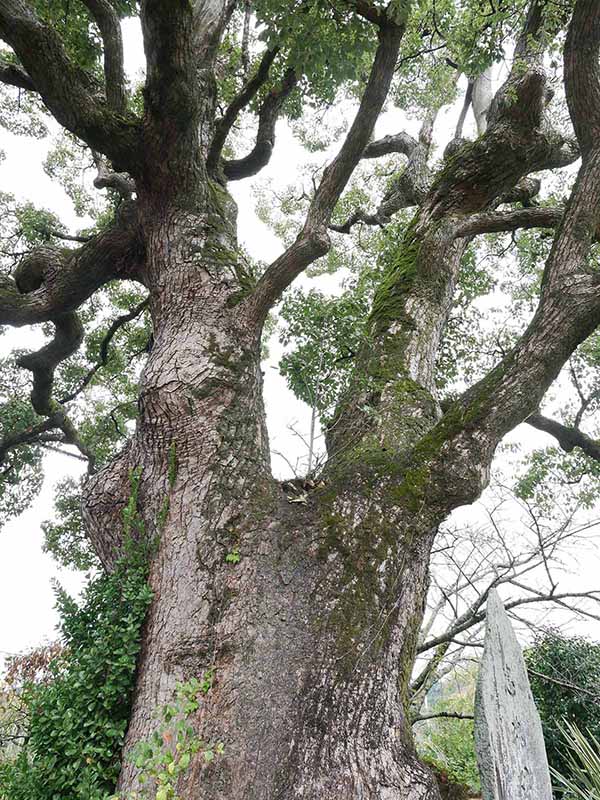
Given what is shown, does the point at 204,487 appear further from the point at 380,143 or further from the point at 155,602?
the point at 380,143

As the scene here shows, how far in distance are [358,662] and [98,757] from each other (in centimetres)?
109

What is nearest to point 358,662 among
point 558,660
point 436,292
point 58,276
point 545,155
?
point 436,292

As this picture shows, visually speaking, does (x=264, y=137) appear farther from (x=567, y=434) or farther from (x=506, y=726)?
(x=506, y=726)

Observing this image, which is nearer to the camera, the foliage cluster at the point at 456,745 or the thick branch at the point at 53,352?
the thick branch at the point at 53,352

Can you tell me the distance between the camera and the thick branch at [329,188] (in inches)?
115

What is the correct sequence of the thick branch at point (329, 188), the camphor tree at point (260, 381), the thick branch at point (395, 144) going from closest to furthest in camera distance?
1. the camphor tree at point (260, 381)
2. the thick branch at point (329, 188)
3. the thick branch at point (395, 144)

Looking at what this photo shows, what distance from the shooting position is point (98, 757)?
76.7 inches

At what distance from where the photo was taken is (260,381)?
3018 millimetres

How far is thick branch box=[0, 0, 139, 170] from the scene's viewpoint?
9.60 ft

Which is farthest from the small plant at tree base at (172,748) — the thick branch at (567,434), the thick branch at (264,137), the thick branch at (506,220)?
the thick branch at (264,137)

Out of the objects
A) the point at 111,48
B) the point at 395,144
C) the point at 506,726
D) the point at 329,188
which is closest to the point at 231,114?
the point at 111,48

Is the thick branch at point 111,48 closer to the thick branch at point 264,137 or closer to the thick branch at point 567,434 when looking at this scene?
the thick branch at point 264,137

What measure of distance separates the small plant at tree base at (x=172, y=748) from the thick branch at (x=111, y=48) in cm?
437

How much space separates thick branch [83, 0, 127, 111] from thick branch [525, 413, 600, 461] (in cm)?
486
